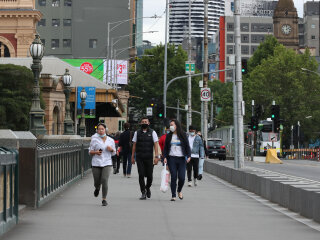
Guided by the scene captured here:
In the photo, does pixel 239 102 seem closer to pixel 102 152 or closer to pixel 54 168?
pixel 54 168

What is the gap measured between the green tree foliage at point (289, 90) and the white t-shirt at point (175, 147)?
2851 inches

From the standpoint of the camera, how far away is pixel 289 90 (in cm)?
9144

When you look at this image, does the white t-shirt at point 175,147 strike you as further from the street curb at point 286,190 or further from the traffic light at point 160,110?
the traffic light at point 160,110

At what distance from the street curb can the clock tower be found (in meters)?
156

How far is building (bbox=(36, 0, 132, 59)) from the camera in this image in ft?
362

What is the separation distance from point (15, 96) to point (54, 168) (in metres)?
39.8

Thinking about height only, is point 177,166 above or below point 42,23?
below

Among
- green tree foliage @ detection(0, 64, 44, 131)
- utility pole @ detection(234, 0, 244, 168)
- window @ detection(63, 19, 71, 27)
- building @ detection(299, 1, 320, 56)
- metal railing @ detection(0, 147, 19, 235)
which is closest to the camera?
metal railing @ detection(0, 147, 19, 235)

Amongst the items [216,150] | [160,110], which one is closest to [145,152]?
[160,110]

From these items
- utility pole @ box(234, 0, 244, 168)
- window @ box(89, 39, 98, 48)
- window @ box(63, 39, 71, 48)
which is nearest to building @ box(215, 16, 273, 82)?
window @ box(63, 39, 71, 48)

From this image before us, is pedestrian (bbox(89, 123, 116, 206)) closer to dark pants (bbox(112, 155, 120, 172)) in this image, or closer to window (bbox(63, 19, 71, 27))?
dark pants (bbox(112, 155, 120, 172))

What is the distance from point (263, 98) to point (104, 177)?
75.0 metres

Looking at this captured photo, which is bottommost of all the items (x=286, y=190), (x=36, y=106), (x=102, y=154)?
(x=286, y=190)

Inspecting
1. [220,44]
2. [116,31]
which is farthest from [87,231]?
[220,44]
